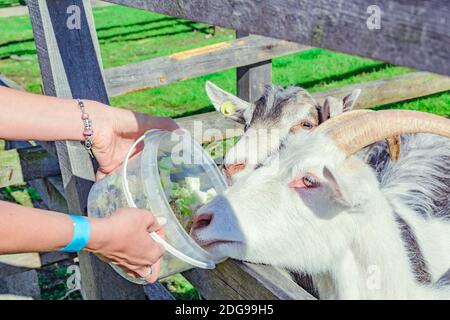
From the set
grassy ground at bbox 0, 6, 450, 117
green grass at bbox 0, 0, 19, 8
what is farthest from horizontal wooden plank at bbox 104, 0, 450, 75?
green grass at bbox 0, 0, 19, 8

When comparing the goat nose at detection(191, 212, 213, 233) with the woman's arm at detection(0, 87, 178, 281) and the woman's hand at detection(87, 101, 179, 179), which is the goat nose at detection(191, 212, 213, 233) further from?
the woman's hand at detection(87, 101, 179, 179)

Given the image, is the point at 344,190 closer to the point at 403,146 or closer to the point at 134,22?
the point at 403,146

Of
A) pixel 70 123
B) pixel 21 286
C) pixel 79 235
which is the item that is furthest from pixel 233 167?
pixel 21 286

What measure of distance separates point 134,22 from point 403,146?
1553 centimetres

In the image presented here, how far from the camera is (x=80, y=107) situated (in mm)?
2482

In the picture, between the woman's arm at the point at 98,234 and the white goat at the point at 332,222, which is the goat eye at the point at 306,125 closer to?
the white goat at the point at 332,222

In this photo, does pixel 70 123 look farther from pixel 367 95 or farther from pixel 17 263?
pixel 367 95

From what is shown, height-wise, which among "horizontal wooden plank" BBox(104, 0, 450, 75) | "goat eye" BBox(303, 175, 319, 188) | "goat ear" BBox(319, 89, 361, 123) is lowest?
"goat ear" BBox(319, 89, 361, 123)

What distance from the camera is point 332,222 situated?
2539 mm

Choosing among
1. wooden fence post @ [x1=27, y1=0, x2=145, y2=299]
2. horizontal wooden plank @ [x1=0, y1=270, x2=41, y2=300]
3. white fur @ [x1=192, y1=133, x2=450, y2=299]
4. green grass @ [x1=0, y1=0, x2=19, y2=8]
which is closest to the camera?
white fur @ [x1=192, y1=133, x2=450, y2=299]

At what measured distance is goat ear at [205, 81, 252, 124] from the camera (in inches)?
170

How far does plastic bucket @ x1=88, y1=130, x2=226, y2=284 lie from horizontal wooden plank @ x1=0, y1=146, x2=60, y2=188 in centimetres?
165

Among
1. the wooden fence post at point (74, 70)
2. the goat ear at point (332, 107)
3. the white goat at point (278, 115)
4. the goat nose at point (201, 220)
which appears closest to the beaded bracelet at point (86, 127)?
the wooden fence post at point (74, 70)

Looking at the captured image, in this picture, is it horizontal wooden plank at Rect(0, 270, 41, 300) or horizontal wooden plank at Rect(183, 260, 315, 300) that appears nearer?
horizontal wooden plank at Rect(183, 260, 315, 300)
